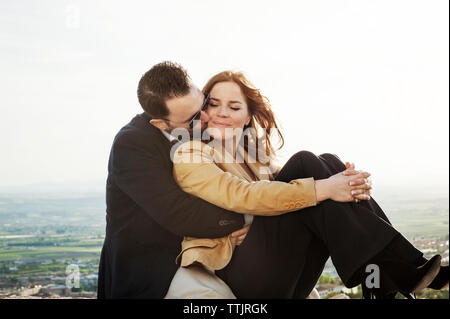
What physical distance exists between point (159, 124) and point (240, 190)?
61 centimetres

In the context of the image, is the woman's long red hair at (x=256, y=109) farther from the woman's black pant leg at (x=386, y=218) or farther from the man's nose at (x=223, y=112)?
the woman's black pant leg at (x=386, y=218)

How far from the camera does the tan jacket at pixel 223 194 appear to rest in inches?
96.5

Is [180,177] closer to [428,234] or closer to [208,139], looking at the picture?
[208,139]

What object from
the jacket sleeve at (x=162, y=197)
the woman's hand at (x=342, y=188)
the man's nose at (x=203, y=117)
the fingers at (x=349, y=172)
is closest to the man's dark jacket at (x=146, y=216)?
the jacket sleeve at (x=162, y=197)

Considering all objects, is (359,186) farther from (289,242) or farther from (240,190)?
(240,190)

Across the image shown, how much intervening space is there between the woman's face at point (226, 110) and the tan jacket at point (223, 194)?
531 millimetres

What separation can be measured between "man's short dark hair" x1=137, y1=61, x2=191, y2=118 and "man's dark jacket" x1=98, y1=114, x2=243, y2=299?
8cm

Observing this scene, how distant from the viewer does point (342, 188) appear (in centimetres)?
242

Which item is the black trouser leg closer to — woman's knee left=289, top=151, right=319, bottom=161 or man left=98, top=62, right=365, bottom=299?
woman's knee left=289, top=151, right=319, bottom=161

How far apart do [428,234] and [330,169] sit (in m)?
13.7

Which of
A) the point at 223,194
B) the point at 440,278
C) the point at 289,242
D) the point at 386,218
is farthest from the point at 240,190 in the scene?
the point at 440,278

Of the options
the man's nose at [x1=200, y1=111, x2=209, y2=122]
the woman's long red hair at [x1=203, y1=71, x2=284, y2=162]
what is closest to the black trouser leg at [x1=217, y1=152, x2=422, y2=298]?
the man's nose at [x1=200, y1=111, x2=209, y2=122]
